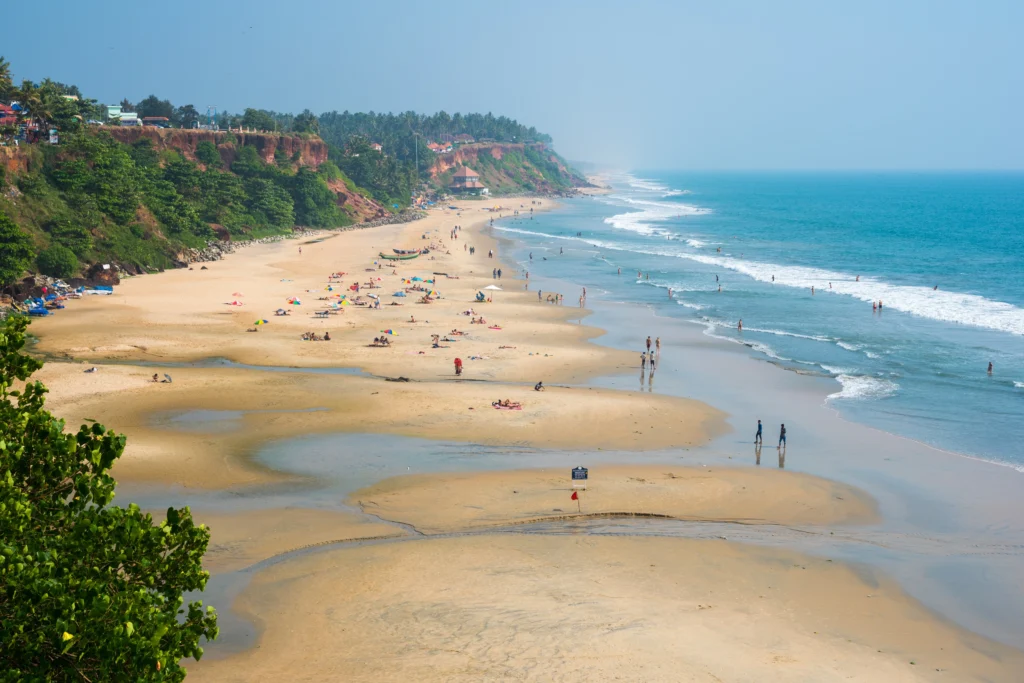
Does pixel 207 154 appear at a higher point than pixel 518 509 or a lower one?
higher

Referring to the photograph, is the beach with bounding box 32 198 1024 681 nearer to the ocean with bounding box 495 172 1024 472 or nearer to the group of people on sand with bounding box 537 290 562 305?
the ocean with bounding box 495 172 1024 472

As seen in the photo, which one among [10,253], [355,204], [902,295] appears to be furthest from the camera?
[355,204]

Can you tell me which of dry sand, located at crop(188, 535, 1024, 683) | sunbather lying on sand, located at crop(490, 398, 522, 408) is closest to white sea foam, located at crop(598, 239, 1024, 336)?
sunbather lying on sand, located at crop(490, 398, 522, 408)

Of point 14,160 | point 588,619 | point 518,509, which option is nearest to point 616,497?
point 518,509

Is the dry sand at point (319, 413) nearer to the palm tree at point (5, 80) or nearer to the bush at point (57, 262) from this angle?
the bush at point (57, 262)

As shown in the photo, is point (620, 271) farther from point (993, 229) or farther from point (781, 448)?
point (993, 229)

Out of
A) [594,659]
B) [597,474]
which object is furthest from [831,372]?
[594,659]

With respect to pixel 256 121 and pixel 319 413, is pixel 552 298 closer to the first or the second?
pixel 319 413
